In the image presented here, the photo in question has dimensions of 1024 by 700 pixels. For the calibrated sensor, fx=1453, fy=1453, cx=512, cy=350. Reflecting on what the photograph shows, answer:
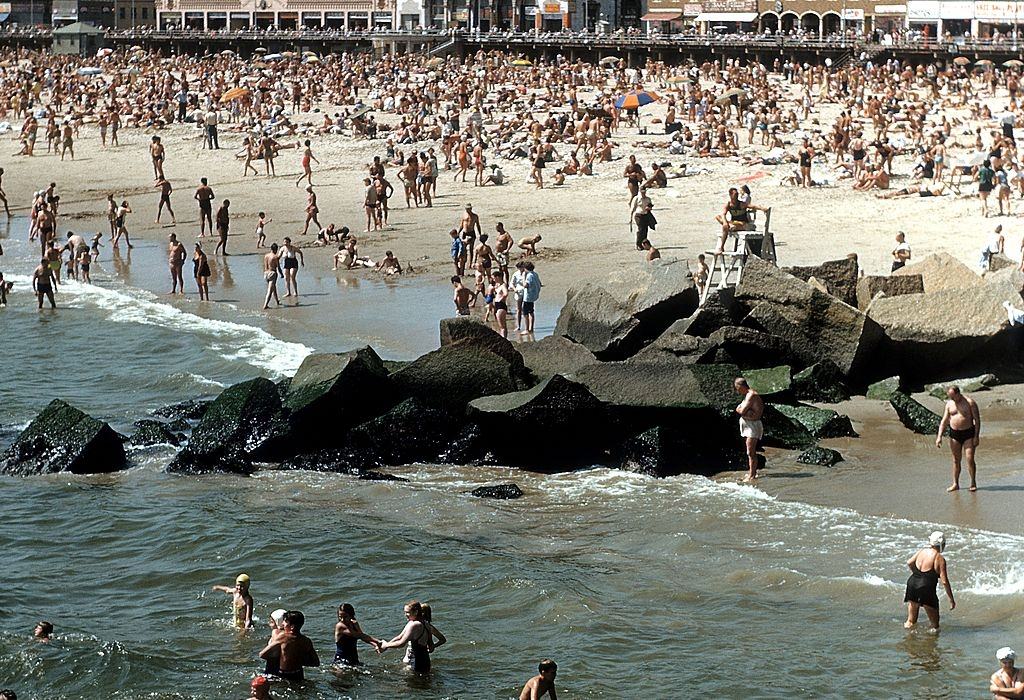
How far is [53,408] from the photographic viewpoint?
15828 millimetres

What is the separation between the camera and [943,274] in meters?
18.0

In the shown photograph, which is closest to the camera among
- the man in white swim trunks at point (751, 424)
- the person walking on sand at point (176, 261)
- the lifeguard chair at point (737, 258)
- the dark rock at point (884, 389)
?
the man in white swim trunks at point (751, 424)

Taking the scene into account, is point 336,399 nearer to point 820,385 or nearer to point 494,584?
point 494,584

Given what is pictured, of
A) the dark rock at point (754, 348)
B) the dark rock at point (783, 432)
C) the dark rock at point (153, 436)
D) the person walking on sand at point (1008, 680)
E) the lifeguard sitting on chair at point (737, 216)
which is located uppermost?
the lifeguard sitting on chair at point (737, 216)

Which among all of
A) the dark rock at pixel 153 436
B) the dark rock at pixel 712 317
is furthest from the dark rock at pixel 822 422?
the dark rock at pixel 153 436

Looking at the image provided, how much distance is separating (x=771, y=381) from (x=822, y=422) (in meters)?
0.91

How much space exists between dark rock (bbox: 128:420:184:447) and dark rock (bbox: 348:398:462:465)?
247cm

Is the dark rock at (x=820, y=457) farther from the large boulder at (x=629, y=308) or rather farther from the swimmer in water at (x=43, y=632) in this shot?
the swimmer in water at (x=43, y=632)

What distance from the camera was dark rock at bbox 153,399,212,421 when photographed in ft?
57.5

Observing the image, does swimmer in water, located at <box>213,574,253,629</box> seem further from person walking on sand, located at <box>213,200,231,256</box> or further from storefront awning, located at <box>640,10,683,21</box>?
storefront awning, located at <box>640,10,683,21</box>

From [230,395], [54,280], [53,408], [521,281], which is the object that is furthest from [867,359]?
[54,280]

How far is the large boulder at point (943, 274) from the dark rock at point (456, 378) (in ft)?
18.5

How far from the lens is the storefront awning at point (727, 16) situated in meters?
73.6

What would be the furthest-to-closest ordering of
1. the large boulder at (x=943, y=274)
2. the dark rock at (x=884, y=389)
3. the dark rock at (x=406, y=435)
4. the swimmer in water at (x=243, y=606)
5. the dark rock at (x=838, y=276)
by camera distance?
1. the dark rock at (x=838, y=276)
2. the large boulder at (x=943, y=274)
3. the dark rock at (x=884, y=389)
4. the dark rock at (x=406, y=435)
5. the swimmer in water at (x=243, y=606)
